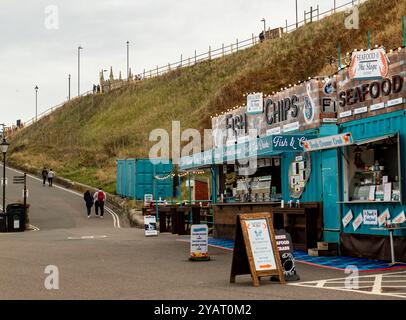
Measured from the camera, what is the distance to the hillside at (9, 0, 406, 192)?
60156 millimetres

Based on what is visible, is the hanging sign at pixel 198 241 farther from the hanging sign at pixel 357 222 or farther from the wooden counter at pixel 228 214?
the wooden counter at pixel 228 214

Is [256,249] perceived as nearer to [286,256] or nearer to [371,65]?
[286,256]

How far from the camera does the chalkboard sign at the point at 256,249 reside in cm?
1241

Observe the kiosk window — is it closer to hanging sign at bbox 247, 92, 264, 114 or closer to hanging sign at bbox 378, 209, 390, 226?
hanging sign at bbox 378, 209, 390, 226

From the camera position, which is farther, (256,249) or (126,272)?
(126,272)

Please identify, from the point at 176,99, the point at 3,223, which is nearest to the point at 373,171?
the point at 3,223

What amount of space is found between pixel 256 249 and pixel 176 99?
75071 millimetres

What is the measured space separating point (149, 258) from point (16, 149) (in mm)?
66011

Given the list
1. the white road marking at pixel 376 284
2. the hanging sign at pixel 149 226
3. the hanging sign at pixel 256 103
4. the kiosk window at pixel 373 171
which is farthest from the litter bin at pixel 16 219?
the white road marking at pixel 376 284

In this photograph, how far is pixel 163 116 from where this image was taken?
271ft

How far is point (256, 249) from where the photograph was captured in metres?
12.5

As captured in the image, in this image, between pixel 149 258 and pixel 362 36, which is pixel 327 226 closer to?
pixel 149 258

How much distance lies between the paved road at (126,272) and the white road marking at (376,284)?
1.11 ft
